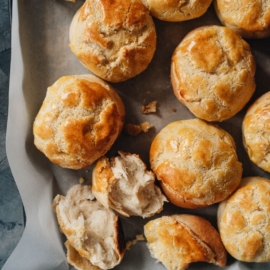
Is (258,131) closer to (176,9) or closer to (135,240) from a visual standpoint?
(176,9)

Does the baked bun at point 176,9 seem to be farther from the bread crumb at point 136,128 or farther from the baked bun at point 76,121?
the bread crumb at point 136,128

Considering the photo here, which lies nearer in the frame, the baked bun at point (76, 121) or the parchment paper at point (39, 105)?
the baked bun at point (76, 121)

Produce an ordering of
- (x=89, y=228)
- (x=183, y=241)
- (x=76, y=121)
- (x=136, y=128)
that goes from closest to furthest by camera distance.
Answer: (x=76, y=121)
(x=183, y=241)
(x=89, y=228)
(x=136, y=128)

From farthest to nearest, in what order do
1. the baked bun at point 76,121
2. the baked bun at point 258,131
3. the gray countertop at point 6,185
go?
1. the gray countertop at point 6,185
2. the baked bun at point 258,131
3. the baked bun at point 76,121

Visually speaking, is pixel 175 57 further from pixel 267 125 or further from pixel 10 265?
pixel 10 265

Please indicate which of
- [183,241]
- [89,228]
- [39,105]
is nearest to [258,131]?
[183,241]

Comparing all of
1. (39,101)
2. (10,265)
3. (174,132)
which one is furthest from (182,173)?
(10,265)

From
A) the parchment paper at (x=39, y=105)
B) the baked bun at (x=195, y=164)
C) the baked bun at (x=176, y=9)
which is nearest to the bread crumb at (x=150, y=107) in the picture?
the parchment paper at (x=39, y=105)
